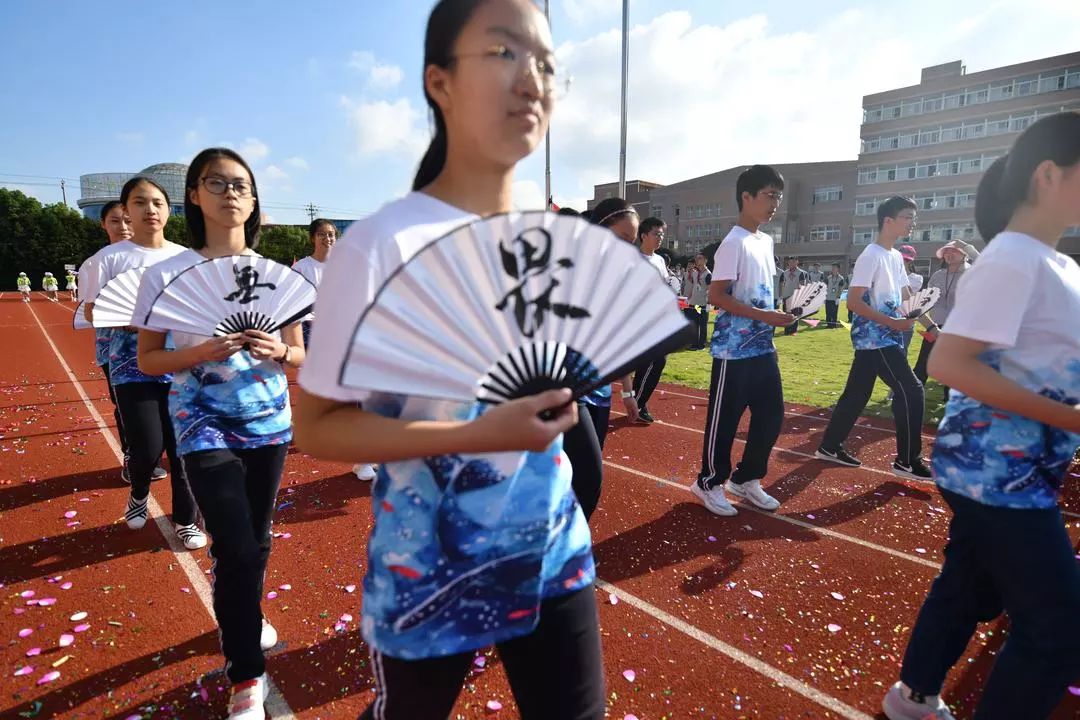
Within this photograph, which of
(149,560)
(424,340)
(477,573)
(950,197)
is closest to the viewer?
(424,340)

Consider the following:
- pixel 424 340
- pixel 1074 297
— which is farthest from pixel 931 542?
pixel 424 340

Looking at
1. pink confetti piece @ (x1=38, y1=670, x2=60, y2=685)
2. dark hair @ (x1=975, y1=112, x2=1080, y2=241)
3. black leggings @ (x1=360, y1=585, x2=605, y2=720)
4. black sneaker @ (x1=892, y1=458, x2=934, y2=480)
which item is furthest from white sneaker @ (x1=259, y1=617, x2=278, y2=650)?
black sneaker @ (x1=892, y1=458, x2=934, y2=480)

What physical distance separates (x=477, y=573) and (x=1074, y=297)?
1921mm

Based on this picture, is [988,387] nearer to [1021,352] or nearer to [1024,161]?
[1021,352]

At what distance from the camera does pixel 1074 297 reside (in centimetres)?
175

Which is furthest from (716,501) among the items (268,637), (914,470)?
(268,637)

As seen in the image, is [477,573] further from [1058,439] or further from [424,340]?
[1058,439]

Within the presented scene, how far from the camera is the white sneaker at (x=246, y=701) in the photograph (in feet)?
7.39

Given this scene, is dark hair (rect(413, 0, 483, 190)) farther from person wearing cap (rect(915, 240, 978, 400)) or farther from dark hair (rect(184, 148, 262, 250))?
person wearing cap (rect(915, 240, 978, 400))

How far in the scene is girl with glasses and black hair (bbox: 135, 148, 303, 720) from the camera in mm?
2223

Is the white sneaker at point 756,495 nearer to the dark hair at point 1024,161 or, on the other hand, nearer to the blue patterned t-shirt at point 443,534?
the dark hair at point 1024,161

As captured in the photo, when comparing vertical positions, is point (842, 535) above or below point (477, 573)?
below

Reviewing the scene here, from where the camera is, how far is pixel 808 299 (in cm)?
496

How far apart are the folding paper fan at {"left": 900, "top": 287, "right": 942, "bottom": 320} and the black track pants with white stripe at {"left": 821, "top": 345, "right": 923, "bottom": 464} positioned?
0.33 meters
